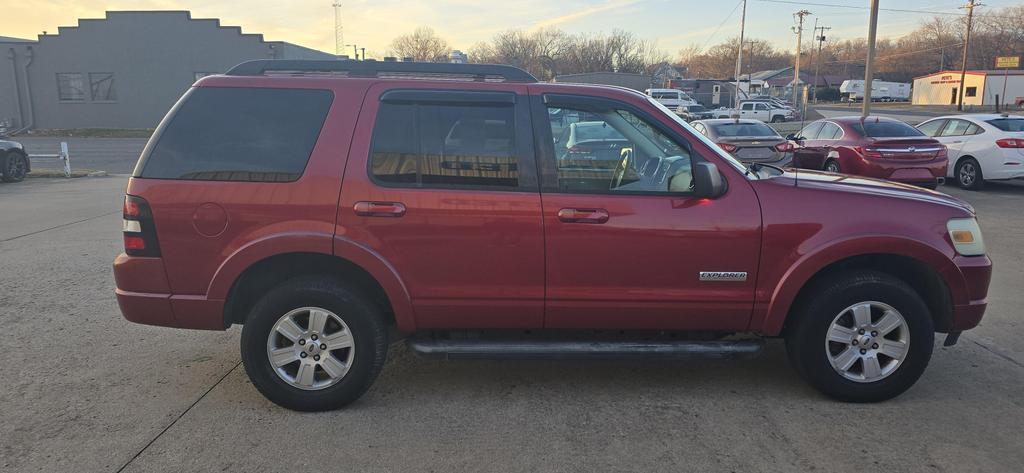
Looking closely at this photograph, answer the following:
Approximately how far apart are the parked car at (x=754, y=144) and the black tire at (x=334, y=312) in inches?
395

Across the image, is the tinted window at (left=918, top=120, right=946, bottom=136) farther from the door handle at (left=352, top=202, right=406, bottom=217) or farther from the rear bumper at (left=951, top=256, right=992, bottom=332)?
the door handle at (left=352, top=202, right=406, bottom=217)

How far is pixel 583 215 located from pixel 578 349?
0.75 m

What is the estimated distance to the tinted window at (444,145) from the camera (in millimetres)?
3709

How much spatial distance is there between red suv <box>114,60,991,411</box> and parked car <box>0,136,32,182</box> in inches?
599

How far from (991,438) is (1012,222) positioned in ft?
26.0

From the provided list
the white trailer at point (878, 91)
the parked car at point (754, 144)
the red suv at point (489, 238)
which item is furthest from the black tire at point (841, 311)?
the white trailer at point (878, 91)

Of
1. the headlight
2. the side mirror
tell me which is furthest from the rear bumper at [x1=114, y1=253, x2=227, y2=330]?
the headlight

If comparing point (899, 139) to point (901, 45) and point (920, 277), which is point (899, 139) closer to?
point (920, 277)

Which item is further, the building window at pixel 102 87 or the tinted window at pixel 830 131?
the building window at pixel 102 87

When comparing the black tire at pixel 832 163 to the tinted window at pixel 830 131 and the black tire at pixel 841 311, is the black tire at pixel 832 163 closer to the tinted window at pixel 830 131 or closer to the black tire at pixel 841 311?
the tinted window at pixel 830 131

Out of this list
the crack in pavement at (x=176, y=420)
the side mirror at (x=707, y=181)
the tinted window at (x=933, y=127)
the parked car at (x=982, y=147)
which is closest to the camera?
the crack in pavement at (x=176, y=420)

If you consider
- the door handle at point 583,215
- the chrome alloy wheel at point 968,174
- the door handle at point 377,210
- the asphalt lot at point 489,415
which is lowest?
the asphalt lot at point 489,415

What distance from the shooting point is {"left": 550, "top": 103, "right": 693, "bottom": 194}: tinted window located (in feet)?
12.3

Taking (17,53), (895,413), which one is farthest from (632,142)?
(17,53)
